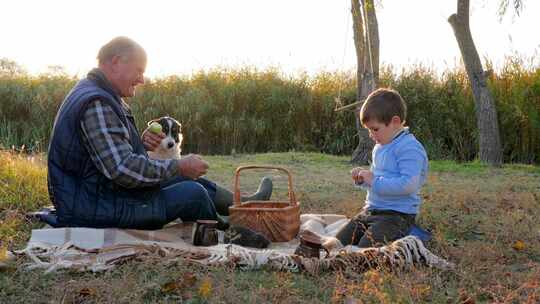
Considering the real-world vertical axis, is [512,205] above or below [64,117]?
below

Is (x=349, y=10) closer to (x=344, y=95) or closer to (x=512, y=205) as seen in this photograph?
(x=344, y=95)

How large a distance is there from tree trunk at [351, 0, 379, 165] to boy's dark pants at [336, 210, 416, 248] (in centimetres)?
636

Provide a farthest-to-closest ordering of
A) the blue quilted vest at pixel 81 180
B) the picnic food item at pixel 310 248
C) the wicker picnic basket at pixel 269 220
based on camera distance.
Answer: the wicker picnic basket at pixel 269 220
the blue quilted vest at pixel 81 180
the picnic food item at pixel 310 248

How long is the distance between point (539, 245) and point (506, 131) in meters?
8.48

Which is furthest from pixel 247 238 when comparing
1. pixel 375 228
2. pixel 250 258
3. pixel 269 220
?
pixel 375 228

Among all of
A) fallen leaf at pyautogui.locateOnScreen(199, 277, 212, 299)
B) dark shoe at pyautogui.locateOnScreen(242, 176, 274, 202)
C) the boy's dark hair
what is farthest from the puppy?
fallen leaf at pyautogui.locateOnScreen(199, 277, 212, 299)

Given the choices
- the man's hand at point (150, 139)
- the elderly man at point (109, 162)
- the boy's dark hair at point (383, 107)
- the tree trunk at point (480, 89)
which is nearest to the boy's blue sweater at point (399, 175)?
the boy's dark hair at point (383, 107)

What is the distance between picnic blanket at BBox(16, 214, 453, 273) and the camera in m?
3.66

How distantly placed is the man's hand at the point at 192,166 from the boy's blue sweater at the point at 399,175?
1118mm

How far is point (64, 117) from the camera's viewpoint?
4.09m

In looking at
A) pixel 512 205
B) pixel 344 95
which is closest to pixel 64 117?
pixel 512 205

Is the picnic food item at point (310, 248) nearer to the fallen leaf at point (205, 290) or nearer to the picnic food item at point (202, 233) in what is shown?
the picnic food item at point (202, 233)

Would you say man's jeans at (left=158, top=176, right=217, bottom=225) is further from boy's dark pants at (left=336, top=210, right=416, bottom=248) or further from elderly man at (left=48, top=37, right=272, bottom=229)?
boy's dark pants at (left=336, top=210, right=416, bottom=248)

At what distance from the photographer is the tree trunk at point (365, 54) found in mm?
10727
